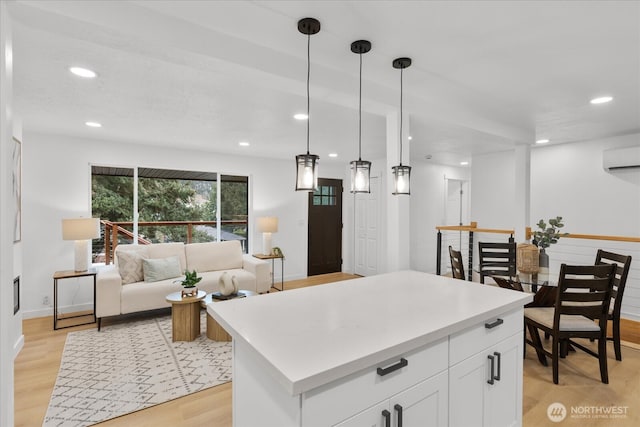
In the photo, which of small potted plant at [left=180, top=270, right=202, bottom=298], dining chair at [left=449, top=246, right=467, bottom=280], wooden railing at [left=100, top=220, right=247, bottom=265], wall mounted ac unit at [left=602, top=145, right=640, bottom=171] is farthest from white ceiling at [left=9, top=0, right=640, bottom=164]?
small potted plant at [left=180, top=270, right=202, bottom=298]

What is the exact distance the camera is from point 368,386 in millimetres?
1070

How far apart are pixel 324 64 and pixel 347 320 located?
1.61 meters

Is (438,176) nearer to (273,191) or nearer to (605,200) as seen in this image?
(605,200)

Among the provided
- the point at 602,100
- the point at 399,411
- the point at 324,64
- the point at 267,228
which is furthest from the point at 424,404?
the point at 267,228

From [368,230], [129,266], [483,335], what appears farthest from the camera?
[368,230]

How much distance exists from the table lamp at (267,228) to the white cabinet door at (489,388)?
13.4 feet

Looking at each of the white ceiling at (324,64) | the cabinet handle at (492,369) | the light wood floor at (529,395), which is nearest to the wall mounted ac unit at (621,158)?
the white ceiling at (324,64)

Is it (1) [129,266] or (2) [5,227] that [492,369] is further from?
(1) [129,266]

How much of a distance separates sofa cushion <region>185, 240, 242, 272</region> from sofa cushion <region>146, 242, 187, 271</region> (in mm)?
86

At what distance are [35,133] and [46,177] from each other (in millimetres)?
558

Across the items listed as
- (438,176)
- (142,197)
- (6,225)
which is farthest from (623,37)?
(142,197)

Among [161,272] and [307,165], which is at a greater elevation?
[307,165]

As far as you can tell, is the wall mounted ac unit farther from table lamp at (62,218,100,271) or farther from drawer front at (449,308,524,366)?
table lamp at (62,218,100,271)

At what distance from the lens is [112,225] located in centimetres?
462
